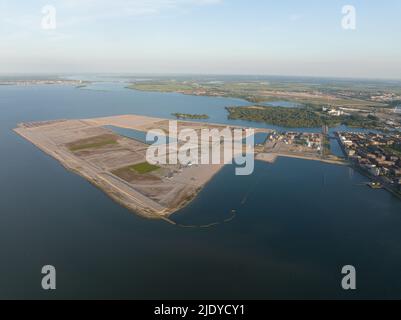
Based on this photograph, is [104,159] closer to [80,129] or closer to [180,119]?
[80,129]

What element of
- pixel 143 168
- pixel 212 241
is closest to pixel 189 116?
pixel 143 168

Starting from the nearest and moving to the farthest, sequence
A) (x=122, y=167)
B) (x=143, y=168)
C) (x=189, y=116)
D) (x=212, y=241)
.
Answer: (x=212, y=241) → (x=143, y=168) → (x=122, y=167) → (x=189, y=116)

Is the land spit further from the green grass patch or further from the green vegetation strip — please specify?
the green vegetation strip

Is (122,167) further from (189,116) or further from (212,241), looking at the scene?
(189,116)

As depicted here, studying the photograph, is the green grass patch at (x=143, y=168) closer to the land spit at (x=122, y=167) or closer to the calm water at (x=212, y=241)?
the land spit at (x=122, y=167)

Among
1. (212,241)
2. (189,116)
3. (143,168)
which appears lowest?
(212,241)
